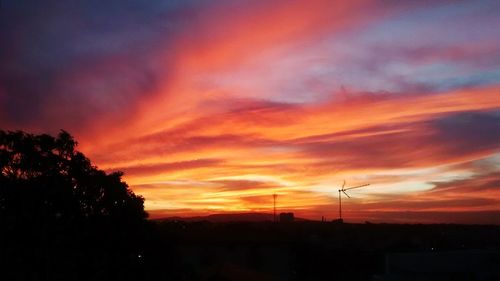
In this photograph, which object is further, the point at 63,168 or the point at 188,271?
the point at 188,271

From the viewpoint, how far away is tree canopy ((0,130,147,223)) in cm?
2466

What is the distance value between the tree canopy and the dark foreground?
0.85 metres

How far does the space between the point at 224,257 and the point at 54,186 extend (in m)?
32.8

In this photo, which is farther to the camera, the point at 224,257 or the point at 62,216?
the point at 224,257

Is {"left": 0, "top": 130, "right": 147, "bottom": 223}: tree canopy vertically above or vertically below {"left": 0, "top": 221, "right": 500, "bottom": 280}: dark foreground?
above

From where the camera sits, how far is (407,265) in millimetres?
47750

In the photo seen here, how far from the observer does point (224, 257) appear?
186 ft

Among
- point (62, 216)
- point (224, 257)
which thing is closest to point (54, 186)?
point (62, 216)

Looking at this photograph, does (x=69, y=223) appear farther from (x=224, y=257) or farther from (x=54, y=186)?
(x=224, y=257)

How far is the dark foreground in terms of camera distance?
23.2 meters

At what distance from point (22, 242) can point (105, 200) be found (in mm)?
4764

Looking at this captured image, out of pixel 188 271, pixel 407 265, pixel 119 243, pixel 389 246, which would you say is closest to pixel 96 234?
pixel 119 243

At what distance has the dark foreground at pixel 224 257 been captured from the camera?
76.0 feet

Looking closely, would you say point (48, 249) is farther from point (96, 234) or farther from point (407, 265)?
point (407, 265)
